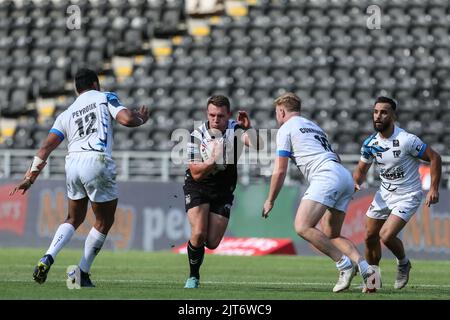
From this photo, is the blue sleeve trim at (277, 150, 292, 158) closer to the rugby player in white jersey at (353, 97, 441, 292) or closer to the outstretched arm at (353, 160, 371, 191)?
the rugby player in white jersey at (353, 97, 441, 292)

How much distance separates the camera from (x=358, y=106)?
28484 millimetres

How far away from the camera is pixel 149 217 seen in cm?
2422

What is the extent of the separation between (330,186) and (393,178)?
1.71m

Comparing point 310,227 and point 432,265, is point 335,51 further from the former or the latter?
point 310,227

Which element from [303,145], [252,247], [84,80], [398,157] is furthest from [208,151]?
[252,247]

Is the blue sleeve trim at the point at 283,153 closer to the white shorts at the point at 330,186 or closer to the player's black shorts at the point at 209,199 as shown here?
the white shorts at the point at 330,186

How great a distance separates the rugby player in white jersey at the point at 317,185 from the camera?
12.3 meters

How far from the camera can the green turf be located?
11725 mm

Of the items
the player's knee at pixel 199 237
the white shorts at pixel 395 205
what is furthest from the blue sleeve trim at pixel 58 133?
the white shorts at pixel 395 205

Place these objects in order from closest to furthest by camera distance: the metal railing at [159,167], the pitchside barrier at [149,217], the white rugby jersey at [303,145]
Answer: the white rugby jersey at [303,145] < the pitchside barrier at [149,217] < the metal railing at [159,167]

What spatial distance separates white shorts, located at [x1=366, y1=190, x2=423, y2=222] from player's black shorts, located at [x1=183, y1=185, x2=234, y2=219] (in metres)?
2.02

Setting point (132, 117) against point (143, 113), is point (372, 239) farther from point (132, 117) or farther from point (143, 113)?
point (132, 117)

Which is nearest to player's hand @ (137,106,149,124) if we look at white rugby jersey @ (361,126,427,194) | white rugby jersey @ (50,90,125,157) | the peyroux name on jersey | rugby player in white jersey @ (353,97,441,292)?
white rugby jersey @ (50,90,125,157)
